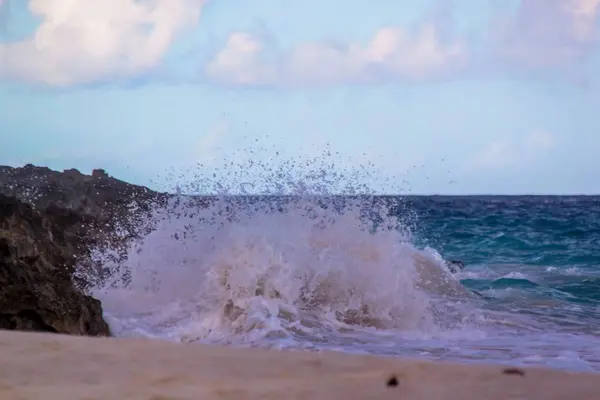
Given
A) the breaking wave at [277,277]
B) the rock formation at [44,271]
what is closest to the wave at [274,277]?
the breaking wave at [277,277]

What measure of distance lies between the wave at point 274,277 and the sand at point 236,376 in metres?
2.86

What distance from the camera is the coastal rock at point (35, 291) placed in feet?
16.6

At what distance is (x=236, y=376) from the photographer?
308 centimetres

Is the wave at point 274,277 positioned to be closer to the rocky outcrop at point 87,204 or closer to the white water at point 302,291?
the white water at point 302,291

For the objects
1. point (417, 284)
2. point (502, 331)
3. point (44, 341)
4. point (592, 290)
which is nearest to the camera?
point (44, 341)

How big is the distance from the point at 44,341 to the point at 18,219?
8.09 feet

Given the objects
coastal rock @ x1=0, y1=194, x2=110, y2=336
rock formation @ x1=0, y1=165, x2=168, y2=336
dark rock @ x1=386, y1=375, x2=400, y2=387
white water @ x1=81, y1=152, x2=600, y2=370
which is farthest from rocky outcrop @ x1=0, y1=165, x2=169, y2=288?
dark rock @ x1=386, y1=375, x2=400, y2=387

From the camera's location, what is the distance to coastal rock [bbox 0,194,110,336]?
16.6 ft

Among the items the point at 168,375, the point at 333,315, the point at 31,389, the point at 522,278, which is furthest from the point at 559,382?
the point at 522,278

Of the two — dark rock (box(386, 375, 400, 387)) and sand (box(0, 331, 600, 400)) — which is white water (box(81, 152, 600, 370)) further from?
dark rock (box(386, 375, 400, 387))

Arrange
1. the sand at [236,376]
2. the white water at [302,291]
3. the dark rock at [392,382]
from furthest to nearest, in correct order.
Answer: the white water at [302,291] < the dark rock at [392,382] < the sand at [236,376]

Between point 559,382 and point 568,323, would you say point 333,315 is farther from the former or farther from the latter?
point 559,382

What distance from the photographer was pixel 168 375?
3.03 meters

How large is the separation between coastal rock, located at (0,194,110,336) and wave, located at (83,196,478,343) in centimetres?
96
